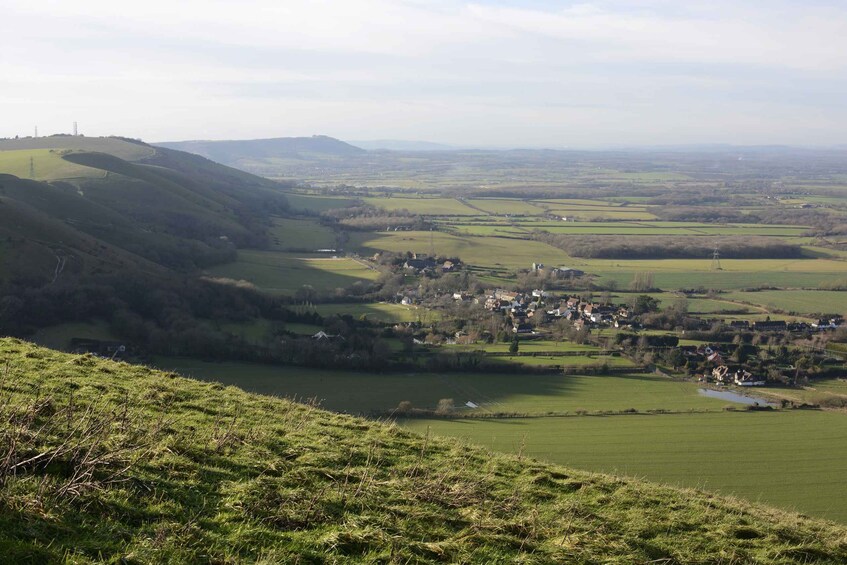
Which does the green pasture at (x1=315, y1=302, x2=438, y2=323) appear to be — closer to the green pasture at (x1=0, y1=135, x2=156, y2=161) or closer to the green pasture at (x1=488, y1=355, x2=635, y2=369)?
the green pasture at (x1=488, y1=355, x2=635, y2=369)

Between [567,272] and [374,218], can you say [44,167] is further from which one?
[567,272]

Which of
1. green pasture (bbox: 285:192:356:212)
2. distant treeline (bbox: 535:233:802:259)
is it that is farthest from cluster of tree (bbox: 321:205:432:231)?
distant treeline (bbox: 535:233:802:259)

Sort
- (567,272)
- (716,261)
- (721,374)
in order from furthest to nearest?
1. (716,261)
2. (567,272)
3. (721,374)

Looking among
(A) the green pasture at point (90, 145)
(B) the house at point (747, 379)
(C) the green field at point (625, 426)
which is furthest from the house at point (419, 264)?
(A) the green pasture at point (90, 145)

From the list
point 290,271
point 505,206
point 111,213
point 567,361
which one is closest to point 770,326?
point 567,361

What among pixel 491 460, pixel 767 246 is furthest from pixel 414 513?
pixel 767 246

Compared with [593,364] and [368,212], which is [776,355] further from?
[368,212]
